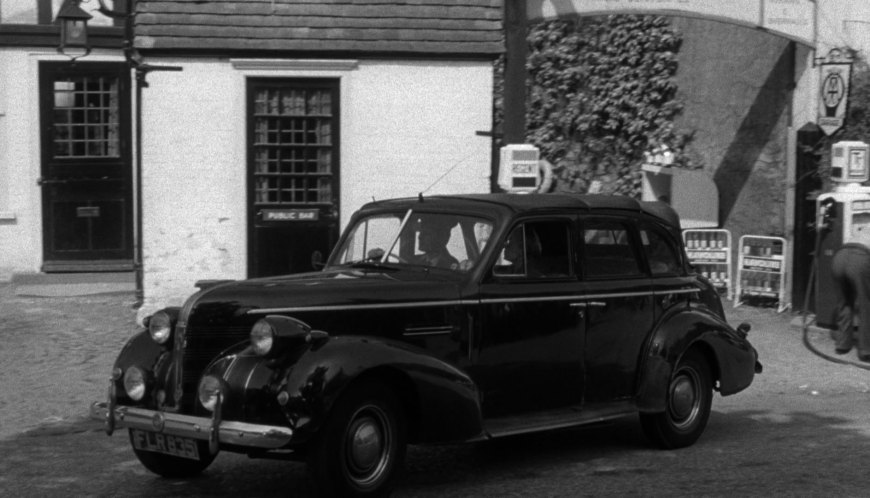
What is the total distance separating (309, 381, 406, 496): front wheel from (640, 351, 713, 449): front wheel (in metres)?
2.23

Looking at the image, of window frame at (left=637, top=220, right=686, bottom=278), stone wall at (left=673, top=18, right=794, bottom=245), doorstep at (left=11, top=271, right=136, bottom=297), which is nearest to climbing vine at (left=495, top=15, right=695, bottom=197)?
stone wall at (left=673, top=18, right=794, bottom=245)

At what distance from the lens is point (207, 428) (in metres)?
5.98

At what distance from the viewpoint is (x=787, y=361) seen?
467 inches

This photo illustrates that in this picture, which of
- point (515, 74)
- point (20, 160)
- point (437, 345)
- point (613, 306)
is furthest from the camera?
point (20, 160)

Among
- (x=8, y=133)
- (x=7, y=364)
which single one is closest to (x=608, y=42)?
(x=8, y=133)

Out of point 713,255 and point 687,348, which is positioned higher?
point 713,255

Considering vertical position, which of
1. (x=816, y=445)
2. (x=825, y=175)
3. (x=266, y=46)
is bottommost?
(x=816, y=445)

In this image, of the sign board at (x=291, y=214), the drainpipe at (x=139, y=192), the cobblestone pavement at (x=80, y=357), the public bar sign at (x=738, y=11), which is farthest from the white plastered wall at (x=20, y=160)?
the public bar sign at (x=738, y=11)

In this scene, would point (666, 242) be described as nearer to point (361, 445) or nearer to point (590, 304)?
point (590, 304)

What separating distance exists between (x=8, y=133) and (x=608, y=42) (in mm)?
7834

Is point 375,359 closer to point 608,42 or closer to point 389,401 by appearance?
point 389,401

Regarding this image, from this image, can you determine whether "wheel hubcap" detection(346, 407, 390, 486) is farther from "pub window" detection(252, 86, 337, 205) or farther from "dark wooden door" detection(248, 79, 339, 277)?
"pub window" detection(252, 86, 337, 205)

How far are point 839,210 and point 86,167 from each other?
29.4 ft

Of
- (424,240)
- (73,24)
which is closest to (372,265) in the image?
(424,240)
